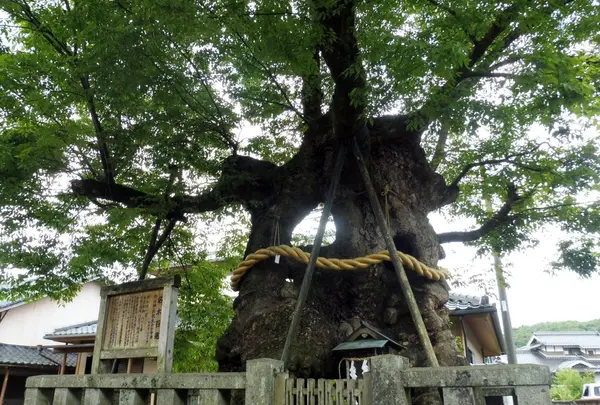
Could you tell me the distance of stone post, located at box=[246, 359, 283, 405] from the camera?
12.2ft

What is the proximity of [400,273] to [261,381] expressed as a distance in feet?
6.80

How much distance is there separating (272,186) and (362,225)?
1.78 meters

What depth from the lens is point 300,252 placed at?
5.66 meters

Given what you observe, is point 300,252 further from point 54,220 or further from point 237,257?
point 237,257

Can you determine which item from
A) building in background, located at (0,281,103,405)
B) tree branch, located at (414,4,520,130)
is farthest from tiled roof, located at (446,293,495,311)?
building in background, located at (0,281,103,405)

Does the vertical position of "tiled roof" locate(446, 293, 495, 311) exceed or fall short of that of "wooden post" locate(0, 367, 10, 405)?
it exceeds it

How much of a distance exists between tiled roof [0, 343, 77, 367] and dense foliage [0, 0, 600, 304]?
7.07 meters

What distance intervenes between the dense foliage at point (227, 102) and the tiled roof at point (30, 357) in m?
7.07

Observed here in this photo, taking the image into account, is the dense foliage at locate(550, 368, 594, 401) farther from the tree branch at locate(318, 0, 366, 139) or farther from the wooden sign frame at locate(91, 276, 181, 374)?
the wooden sign frame at locate(91, 276, 181, 374)

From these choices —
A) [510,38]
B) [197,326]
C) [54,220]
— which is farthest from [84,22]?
[197,326]

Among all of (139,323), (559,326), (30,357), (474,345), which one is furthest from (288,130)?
(559,326)

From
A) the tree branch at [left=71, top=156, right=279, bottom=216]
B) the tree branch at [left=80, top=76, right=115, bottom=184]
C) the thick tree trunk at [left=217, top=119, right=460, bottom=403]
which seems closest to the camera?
the thick tree trunk at [left=217, top=119, right=460, bottom=403]

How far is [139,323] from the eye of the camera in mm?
5055

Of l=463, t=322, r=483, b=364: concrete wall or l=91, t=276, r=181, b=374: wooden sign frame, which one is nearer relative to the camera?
l=91, t=276, r=181, b=374: wooden sign frame
